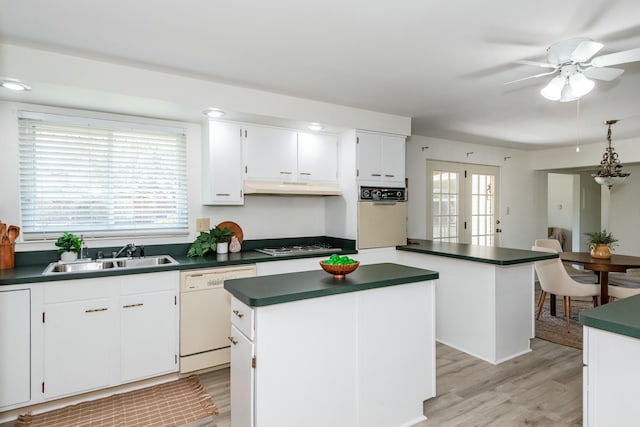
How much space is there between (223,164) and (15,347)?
1941 millimetres

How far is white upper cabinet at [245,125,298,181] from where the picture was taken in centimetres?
337

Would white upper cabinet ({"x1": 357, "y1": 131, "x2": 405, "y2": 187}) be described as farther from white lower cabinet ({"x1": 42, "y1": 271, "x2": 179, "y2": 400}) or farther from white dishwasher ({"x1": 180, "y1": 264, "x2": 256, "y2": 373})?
white lower cabinet ({"x1": 42, "y1": 271, "x2": 179, "y2": 400})

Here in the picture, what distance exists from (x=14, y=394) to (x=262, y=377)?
1793mm

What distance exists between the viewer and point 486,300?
309 centimetres

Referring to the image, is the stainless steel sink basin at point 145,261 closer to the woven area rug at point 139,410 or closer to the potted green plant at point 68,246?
the potted green plant at point 68,246

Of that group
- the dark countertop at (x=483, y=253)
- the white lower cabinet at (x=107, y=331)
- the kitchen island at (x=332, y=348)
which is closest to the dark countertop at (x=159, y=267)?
the white lower cabinet at (x=107, y=331)

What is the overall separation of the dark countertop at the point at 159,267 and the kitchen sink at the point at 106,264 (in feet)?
0.23

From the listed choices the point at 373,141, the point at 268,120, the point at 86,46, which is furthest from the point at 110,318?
the point at 373,141

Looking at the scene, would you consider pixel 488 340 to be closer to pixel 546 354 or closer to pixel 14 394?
pixel 546 354

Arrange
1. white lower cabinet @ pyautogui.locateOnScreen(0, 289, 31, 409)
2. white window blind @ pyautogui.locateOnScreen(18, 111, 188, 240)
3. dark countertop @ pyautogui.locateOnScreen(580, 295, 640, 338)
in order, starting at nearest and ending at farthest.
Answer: dark countertop @ pyautogui.locateOnScreen(580, 295, 640, 338) → white lower cabinet @ pyautogui.locateOnScreen(0, 289, 31, 409) → white window blind @ pyautogui.locateOnScreen(18, 111, 188, 240)

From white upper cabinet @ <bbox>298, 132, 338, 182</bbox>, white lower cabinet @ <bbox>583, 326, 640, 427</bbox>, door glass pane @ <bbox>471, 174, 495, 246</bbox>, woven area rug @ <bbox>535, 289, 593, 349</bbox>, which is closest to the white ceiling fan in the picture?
white lower cabinet @ <bbox>583, 326, 640, 427</bbox>

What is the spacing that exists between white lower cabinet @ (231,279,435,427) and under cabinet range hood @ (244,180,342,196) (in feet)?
5.30

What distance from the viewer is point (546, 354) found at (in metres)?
3.24

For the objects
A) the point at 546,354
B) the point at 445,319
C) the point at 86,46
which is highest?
the point at 86,46
